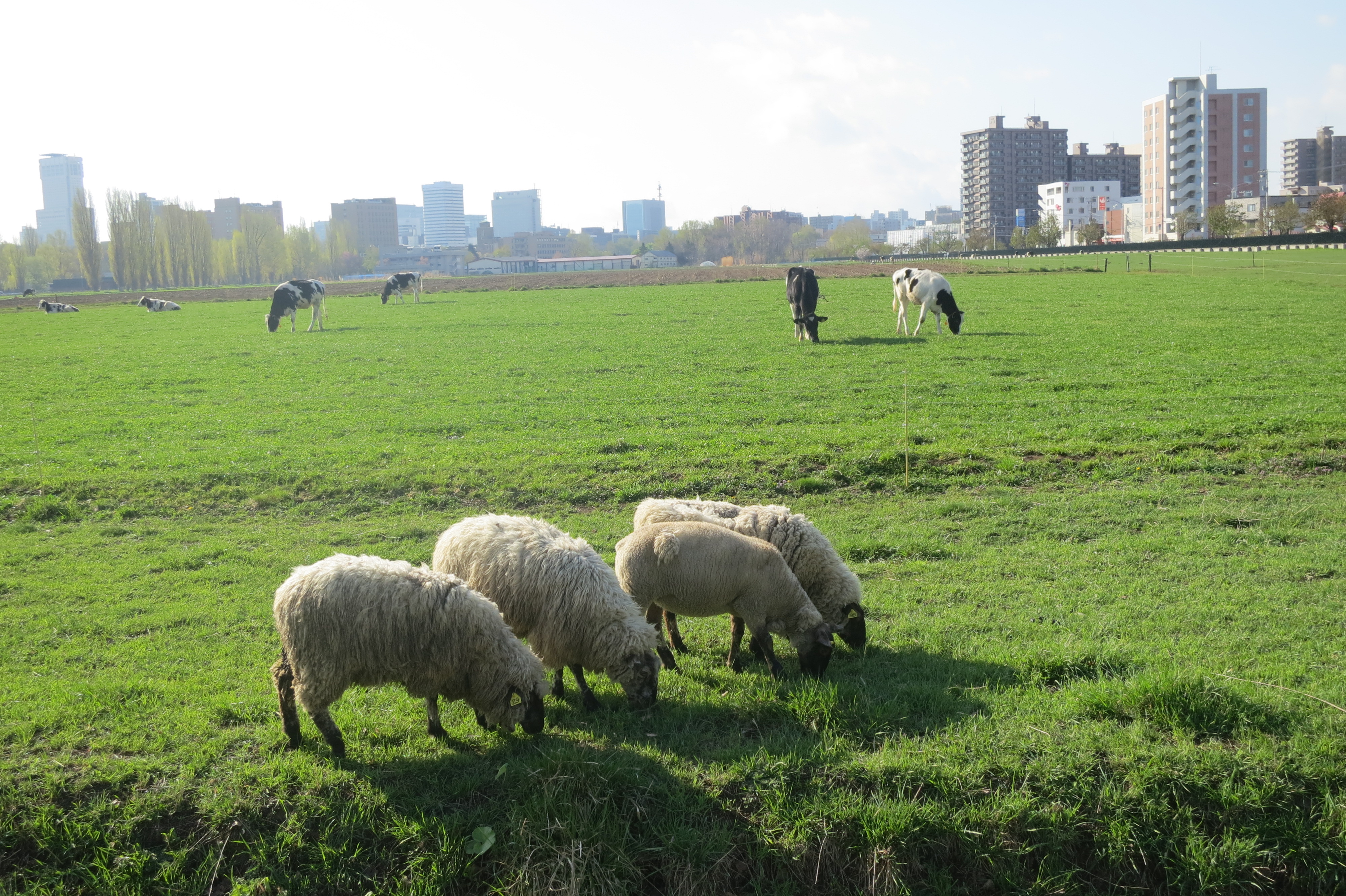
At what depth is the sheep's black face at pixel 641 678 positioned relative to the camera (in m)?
7.41

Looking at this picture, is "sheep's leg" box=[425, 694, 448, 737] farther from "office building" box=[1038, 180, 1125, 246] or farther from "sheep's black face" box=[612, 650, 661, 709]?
"office building" box=[1038, 180, 1125, 246]

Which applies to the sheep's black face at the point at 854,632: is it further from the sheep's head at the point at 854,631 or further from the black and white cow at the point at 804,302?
the black and white cow at the point at 804,302

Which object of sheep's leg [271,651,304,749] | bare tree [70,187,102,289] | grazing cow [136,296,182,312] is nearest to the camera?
sheep's leg [271,651,304,749]

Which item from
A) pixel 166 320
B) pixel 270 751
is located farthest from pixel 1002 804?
pixel 166 320

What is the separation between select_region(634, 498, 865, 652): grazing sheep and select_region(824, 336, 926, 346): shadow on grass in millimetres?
20063

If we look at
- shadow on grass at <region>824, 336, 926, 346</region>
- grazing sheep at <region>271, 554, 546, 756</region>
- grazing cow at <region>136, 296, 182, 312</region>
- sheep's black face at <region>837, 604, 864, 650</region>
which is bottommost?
sheep's black face at <region>837, 604, 864, 650</region>

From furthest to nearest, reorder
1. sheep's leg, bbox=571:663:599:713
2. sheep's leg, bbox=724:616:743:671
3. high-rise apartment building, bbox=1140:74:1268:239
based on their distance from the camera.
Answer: high-rise apartment building, bbox=1140:74:1268:239
sheep's leg, bbox=724:616:743:671
sheep's leg, bbox=571:663:599:713

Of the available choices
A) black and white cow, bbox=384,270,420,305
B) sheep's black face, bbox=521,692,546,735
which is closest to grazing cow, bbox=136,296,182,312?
black and white cow, bbox=384,270,420,305

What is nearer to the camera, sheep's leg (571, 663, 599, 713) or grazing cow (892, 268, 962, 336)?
sheep's leg (571, 663, 599, 713)

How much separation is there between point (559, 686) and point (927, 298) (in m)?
26.0

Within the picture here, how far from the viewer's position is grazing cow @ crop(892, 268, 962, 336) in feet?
101

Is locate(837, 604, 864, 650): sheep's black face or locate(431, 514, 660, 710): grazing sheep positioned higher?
locate(431, 514, 660, 710): grazing sheep

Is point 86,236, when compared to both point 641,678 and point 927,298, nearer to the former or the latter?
point 927,298

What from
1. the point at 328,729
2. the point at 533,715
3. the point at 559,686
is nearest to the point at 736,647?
the point at 559,686
